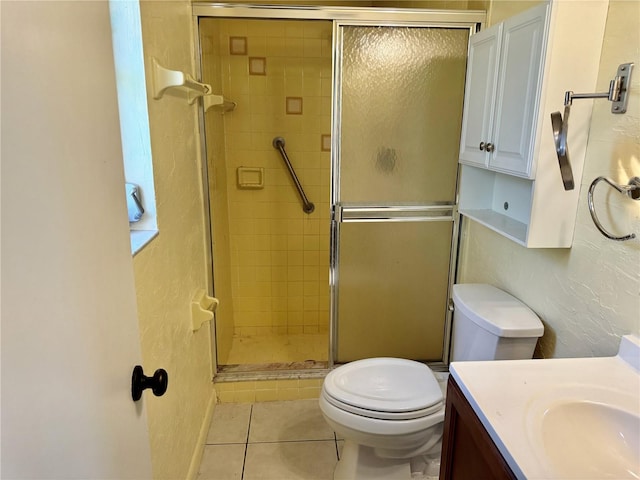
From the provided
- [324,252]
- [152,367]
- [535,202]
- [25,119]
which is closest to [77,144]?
[25,119]

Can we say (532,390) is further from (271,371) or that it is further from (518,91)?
(271,371)

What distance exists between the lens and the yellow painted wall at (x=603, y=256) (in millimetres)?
1160

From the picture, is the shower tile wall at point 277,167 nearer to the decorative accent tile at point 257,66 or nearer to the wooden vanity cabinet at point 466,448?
the decorative accent tile at point 257,66

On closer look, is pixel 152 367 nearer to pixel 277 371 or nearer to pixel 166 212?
pixel 166 212

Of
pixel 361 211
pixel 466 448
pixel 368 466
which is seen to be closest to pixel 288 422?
pixel 368 466

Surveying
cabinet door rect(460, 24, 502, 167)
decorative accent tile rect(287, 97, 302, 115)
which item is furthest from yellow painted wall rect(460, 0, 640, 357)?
decorative accent tile rect(287, 97, 302, 115)

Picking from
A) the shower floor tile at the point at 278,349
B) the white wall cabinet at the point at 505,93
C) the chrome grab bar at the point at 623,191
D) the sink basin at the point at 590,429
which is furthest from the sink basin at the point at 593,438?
the shower floor tile at the point at 278,349

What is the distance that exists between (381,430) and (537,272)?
2.51 ft

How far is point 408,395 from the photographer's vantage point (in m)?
1.63

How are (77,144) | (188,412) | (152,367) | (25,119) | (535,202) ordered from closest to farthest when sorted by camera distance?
(25,119), (77,144), (152,367), (535,202), (188,412)

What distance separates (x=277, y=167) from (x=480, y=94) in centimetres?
135

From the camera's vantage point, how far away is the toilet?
1533 mm

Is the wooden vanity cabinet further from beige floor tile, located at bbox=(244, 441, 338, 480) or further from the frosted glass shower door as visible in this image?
the frosted glass shower door

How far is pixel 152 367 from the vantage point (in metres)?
1.27
